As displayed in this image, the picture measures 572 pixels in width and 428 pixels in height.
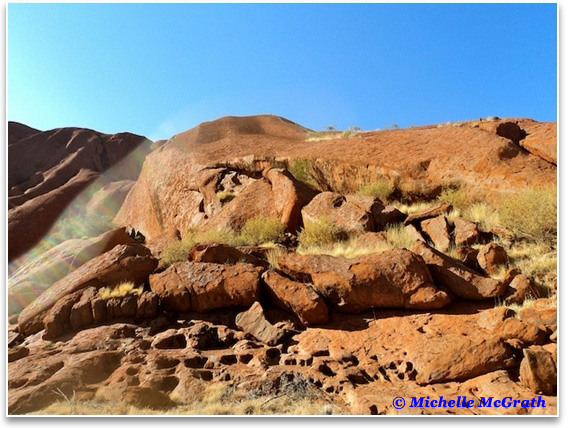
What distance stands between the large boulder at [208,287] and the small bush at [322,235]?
2.26 metres

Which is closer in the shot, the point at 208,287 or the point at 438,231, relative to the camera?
the point at 208,287

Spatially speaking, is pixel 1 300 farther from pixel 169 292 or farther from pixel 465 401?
pixel 465 401

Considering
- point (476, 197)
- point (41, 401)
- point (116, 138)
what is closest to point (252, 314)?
point (41, 401)

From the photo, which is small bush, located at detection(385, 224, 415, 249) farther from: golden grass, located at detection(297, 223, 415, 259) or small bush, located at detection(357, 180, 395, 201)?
small bush, located at detection(357, 180, 395, 201)

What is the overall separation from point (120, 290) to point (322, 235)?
435 centimetres

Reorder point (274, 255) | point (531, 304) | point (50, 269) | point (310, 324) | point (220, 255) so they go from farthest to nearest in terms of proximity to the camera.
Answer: point (50, 269)
point (274, 255)
point (220, 255)
point (310, 324)
point (531, 304)

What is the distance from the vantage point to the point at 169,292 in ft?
24.1

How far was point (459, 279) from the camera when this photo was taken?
6.29m

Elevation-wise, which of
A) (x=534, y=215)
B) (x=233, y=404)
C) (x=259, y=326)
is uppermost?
(x=534, y=215)

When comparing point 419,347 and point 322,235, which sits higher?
point 322,235

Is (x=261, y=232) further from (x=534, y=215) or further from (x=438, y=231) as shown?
(x=534, y=215)

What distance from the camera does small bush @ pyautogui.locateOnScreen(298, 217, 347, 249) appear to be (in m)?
9.10

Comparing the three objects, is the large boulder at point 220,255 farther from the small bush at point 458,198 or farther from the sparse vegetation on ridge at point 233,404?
the small bush at point 458,198

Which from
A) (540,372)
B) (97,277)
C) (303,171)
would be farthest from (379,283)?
(303,171)
